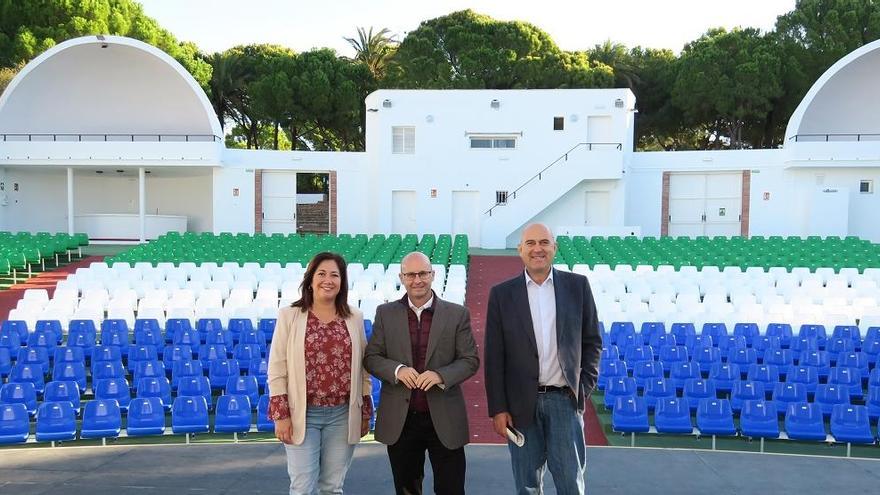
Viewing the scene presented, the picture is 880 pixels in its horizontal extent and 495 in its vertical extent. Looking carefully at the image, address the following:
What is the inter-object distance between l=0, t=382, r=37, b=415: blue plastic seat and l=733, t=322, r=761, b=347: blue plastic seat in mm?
9518

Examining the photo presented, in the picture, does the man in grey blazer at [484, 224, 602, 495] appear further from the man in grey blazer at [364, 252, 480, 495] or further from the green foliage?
the green foliage

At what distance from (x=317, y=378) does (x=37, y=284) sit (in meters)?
17.8

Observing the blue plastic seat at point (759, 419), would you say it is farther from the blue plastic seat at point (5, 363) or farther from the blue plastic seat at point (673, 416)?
the blue plastic seat at point (5, 363)

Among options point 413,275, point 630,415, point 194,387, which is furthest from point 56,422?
point 630,415

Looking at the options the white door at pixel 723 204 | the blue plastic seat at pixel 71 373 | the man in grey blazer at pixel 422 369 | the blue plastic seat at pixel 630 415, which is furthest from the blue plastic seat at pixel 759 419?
the white door at pixel 723 204

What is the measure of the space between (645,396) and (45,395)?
6.87 m

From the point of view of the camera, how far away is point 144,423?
7.92m

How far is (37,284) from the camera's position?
1920 cm

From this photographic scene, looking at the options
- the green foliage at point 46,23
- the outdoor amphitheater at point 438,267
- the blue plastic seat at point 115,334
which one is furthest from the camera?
the green foliage at point 46,23

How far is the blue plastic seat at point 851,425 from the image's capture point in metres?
7.98

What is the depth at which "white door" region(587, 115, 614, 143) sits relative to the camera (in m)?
28.0

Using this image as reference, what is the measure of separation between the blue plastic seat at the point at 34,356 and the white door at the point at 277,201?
62.7ft

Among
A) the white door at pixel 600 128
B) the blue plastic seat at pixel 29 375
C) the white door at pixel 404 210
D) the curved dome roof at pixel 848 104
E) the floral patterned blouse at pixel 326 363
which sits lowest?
the blue plastic seat at pixel 29 375

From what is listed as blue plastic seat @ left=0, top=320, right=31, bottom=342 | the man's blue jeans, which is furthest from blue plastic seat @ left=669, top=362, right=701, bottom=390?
blue plastic seat @ left=0, top=320, right=31, bottom=342
